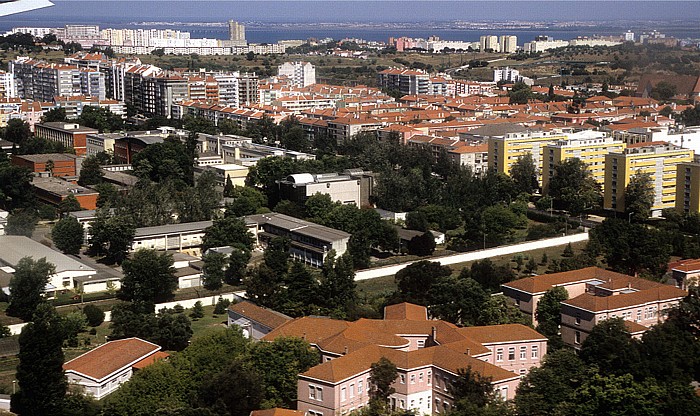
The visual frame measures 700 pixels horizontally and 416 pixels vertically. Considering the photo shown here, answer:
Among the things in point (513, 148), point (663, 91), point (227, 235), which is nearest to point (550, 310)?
point (227, 235)

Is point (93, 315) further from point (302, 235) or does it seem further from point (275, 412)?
point (275, 412)

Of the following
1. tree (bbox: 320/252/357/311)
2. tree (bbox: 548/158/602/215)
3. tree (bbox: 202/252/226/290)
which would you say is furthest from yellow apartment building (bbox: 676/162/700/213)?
tree (bbox: 202/252/226/290)

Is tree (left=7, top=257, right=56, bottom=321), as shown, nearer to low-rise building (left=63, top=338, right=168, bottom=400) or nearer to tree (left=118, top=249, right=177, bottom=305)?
tree (left=118, top=249, right=177, bottom=305)

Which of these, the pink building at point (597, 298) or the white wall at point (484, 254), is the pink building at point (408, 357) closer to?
the pink building at point (597, 298)

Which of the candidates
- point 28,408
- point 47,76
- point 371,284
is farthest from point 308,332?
point 47,76

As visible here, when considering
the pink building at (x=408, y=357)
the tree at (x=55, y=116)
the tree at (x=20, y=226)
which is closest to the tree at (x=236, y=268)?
the pink building at (x=408, y=357)
